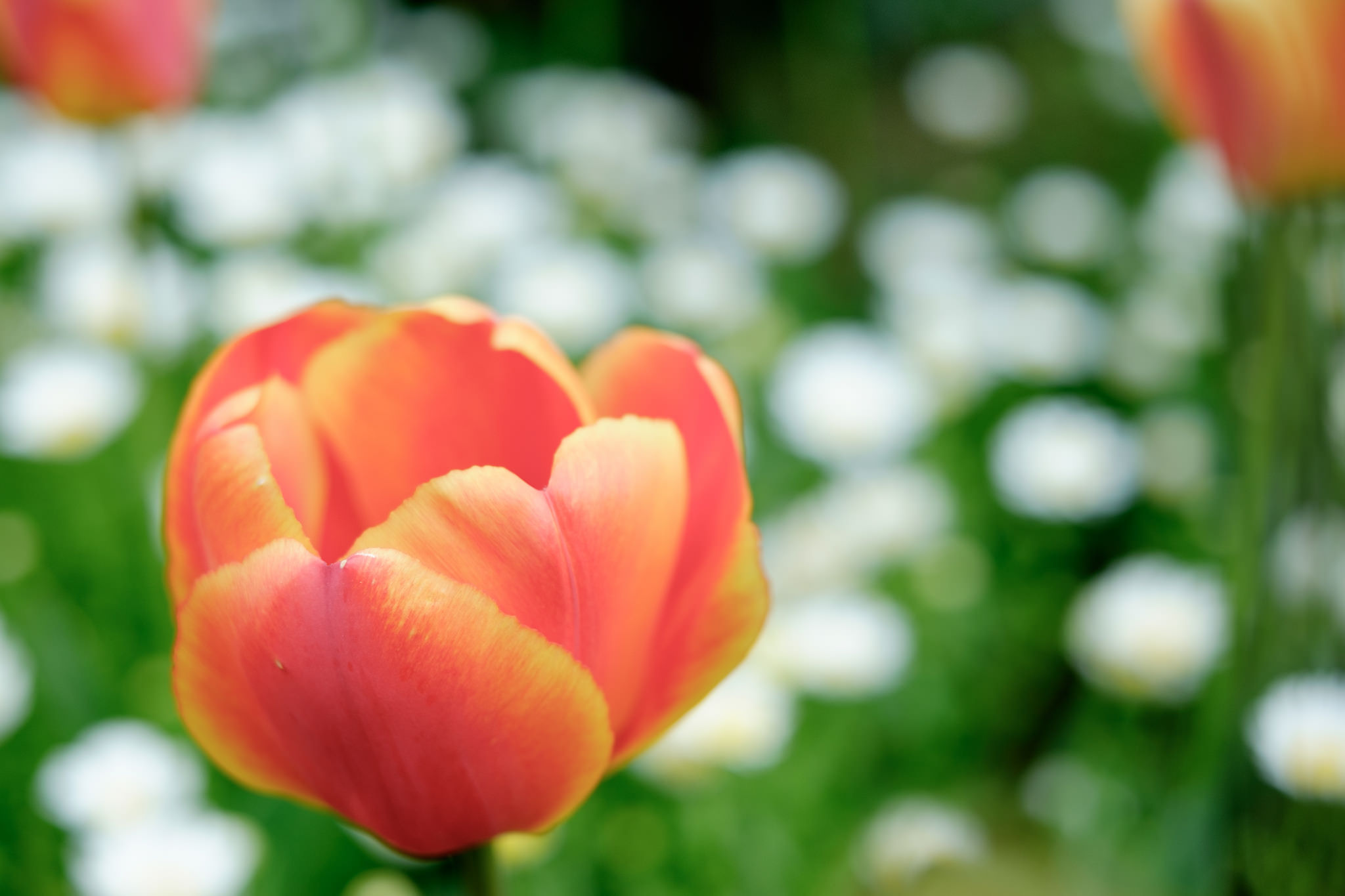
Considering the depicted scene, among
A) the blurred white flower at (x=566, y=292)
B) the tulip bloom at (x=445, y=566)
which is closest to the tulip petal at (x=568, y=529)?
the tulip bloom at (x=445, y=566)

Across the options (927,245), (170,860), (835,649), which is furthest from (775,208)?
(170,860)

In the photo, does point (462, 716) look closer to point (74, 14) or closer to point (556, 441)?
point (556, 441)

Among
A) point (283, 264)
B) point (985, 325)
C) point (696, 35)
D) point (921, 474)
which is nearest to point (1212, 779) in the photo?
point (921, 474)

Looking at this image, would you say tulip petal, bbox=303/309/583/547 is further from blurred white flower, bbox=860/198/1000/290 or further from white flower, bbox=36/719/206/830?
blurred white flower, bbox=860/198/1000/290

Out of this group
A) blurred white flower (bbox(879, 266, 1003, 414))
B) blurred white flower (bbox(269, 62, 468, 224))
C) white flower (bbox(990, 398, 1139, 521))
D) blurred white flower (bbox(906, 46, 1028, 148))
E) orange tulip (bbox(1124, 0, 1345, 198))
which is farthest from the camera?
blurred white flower (bbox(906, 46, 1028, 148))

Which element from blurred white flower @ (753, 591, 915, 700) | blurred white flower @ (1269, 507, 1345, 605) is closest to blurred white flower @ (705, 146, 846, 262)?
blurred white flower @ (753, 591, 915, 700)
